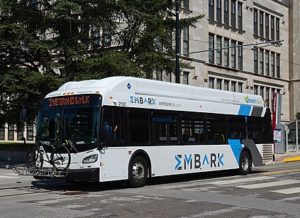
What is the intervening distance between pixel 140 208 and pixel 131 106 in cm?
503

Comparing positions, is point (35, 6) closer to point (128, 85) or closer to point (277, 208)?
point (128, 85)

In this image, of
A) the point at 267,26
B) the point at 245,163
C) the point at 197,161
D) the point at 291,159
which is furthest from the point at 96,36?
the point at 267,26

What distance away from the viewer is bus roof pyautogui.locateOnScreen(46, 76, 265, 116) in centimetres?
1502

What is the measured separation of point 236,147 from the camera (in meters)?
20.1

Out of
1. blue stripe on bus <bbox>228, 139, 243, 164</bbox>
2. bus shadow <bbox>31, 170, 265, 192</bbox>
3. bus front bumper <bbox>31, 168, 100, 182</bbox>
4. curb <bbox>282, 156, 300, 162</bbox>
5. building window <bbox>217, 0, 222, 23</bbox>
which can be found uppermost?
building window <bbox>217, 0, 222, 23</bbox>

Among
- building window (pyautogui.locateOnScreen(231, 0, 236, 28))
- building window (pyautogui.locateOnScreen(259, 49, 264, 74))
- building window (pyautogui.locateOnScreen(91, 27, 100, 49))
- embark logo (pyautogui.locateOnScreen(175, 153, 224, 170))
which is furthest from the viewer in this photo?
building window (pyautogui.locateOnScreen(259, 49, 264, 74))

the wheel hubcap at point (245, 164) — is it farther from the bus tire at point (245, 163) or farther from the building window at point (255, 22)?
the building window at point (255, 22)

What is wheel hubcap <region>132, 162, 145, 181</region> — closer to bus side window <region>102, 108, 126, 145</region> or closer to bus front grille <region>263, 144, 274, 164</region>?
bus side window <region>102, 108, 126, 145</region>

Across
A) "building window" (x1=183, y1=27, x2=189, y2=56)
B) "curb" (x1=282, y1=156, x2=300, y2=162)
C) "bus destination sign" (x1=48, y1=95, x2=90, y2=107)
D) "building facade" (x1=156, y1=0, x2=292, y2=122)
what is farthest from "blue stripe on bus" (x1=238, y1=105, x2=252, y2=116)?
"building window" (x1=183, y1=27, x2=189, y2=56)

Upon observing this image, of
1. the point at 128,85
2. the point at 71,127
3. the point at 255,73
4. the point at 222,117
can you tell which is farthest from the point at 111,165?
the point at 255,73

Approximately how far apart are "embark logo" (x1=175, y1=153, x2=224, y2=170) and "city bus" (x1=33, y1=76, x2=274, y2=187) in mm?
33

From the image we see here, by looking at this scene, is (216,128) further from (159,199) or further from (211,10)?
(211,10)

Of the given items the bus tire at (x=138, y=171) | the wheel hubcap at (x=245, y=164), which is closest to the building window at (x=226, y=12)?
the wheel hubcap at (x=245, y=164)

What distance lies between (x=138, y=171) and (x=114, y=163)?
46.7 inches
